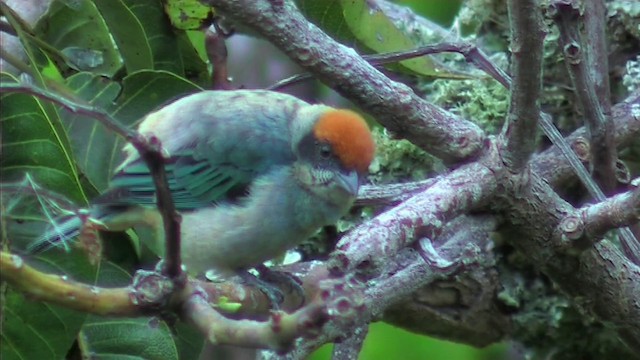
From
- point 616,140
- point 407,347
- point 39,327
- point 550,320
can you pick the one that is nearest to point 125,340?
point 39,327

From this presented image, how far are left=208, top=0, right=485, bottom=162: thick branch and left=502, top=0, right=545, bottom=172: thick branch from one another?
0.08 meters

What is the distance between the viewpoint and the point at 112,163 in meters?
2.10

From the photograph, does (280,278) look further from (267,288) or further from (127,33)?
(127,33)

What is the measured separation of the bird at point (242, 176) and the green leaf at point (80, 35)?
0.24 m

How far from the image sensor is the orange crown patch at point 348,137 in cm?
201

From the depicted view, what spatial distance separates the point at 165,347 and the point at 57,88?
53 cm

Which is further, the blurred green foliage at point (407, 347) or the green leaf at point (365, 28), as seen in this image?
the blurred green foliage at point (407, 347)

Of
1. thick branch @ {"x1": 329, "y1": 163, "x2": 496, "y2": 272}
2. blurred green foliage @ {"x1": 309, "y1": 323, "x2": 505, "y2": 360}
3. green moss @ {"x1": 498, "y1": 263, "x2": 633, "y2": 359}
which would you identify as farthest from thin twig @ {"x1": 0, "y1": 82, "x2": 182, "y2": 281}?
blurred green foliage @ {"x1": 309, "y1": 323, "x2": 505, "y2": 360}

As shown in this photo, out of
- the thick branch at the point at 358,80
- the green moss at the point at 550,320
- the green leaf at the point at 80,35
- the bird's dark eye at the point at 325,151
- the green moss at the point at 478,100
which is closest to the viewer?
the thick branch at the point at 358,80

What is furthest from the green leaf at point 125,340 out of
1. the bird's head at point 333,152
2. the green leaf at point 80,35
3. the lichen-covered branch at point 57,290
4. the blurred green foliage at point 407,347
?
the blurred green foliage at point 407,347

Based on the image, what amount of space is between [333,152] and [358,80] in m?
0.30

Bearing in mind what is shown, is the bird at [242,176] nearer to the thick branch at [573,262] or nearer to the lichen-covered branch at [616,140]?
the thick branch at [573,262]

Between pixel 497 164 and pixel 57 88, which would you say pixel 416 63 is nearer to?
pixel 497 164

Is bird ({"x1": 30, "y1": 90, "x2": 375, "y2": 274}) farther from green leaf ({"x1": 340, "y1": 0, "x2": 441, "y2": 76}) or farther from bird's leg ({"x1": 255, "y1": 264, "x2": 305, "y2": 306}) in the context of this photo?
green leaf ({"x1": 340, "y1": 0, "x2": 441, "y2": 76})
